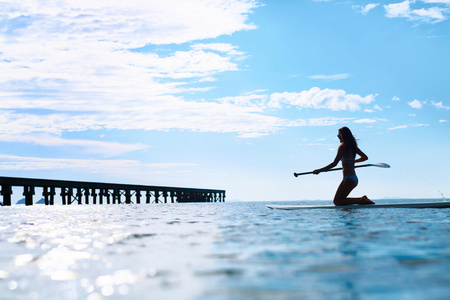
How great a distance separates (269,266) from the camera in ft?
16.5

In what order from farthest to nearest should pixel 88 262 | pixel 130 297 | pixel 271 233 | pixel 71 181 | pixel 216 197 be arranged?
1. pixel 216 197
2. pixel 71 181
3. pixel 271 233
4. pixel 88 262
5. pixel 130 297

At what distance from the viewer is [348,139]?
1538 centimetres

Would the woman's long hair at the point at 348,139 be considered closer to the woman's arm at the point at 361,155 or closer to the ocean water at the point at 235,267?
the woman's arm at the point at 361,155

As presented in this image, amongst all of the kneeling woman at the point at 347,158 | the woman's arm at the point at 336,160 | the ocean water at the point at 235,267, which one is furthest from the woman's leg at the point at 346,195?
the ocean water at the point at 235,267

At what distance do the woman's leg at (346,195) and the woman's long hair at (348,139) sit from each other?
1.04 m

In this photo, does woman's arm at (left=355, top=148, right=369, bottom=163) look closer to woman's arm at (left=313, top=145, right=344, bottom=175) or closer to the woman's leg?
woman's arm at (left=313, top=145, right=344, bottom=175)

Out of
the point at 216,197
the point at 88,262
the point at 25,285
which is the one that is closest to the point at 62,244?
the point at 88,262

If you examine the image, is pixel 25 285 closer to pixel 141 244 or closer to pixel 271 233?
pixel 141 244

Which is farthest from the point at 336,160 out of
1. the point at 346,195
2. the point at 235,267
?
the point at 235,267

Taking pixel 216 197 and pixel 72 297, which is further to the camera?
pixel 216 197

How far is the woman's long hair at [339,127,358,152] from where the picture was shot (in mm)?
15375

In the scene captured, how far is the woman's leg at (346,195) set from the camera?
15617 mm

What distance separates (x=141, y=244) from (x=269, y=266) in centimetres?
288

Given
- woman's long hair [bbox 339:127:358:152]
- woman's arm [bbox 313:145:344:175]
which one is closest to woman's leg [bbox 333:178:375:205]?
woman's arm [bbox 313:145:344:175]
